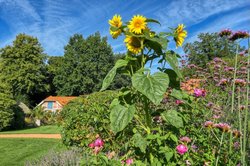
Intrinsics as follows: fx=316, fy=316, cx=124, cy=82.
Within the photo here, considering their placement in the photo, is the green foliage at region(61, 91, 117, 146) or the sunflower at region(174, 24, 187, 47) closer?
the sunflower at region(174, 24, 187, 47)

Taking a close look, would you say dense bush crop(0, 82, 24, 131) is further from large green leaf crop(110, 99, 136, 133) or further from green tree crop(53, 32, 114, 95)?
large green leaf crop(110, 99, 136, 133)

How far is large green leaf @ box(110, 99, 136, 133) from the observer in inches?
80.4

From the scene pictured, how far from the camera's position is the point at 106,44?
127ft

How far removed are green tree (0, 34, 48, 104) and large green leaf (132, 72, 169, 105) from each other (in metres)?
33.4

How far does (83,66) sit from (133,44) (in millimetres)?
34090

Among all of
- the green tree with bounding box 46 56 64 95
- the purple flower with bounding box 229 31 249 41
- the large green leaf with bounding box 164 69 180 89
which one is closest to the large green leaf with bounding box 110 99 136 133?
the large green leaf with bounding box 164 69 180 89

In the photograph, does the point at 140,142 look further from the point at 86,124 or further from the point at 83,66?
the point at 83,66

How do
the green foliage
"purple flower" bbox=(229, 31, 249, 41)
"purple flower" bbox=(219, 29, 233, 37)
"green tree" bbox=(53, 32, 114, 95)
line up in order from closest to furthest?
1. "purple flower" bbox=(229, 31, 249, 41)
2. "purple flower" bbox=(219, 29, 233, 37)
3. the green foliage
4. "green tree" bbox=(53, 32, 114, 95)

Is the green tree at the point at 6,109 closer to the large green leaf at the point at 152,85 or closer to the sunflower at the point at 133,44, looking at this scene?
the sunflower at the point at 133,44

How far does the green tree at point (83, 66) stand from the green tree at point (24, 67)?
2309 mm

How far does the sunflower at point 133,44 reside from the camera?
2.17 meters

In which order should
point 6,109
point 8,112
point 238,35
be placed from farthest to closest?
1. point 8,112
2. point 6,109
3. point 238,35

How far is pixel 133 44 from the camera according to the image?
219cm

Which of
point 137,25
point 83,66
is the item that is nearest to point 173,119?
point 137,25
